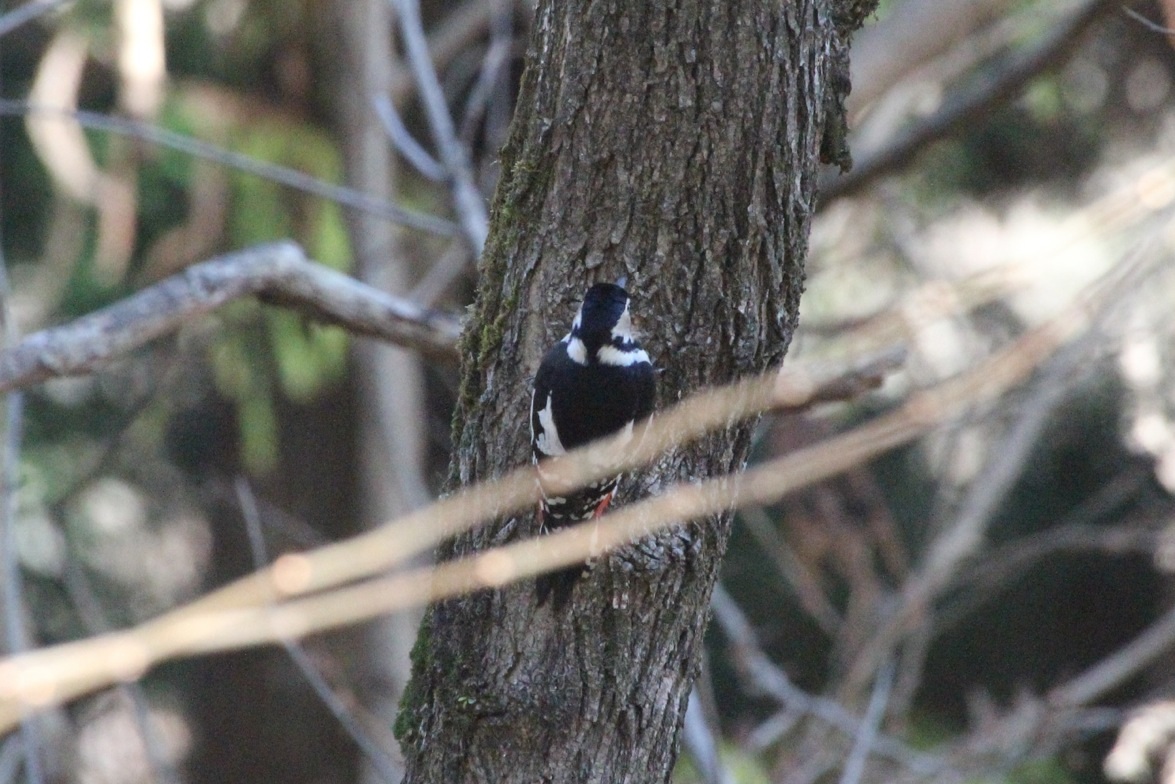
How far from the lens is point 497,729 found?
7.92ft

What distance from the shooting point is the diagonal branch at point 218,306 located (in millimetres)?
2883

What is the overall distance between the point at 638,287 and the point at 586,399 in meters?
0.62

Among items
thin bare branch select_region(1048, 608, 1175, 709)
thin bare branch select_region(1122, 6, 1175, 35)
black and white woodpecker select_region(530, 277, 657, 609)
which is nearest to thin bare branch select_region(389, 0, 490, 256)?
black and white woodpecker select_region(530, 277, 657, 609)

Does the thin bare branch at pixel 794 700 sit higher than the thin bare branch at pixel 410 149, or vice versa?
the thin bare branch at pixel 410 149

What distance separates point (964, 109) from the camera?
523cm

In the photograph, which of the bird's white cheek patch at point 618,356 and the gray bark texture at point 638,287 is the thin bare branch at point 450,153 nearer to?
the bird's white cheek patch at point 618,356

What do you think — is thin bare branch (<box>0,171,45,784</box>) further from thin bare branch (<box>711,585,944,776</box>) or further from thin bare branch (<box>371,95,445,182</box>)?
thin bare branch (<box>711,585,944,776</box>)

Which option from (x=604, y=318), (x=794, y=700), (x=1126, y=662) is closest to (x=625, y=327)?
(x=604, y=318)

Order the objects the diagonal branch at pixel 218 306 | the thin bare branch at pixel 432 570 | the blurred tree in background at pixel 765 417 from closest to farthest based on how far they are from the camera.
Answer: the thin bare branch at pixel 432 570, the diagonal branch at pixel 218 306, the blurred tree in background at pixel 765 417

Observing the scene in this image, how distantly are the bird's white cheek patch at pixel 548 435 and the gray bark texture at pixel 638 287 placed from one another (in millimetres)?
90

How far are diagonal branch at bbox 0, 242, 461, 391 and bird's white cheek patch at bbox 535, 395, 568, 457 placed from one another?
72 centimetres

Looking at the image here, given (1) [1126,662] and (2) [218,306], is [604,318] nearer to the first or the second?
(2) [218,306]

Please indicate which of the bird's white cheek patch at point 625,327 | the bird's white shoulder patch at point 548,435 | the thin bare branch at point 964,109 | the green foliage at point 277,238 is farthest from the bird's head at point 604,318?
the green foliage at point 277,238

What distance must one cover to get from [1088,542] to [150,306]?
5051 mm
